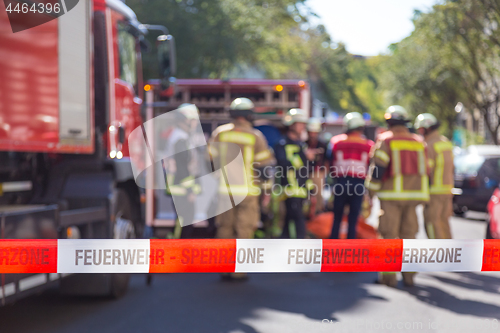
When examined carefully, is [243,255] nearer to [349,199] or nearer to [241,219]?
[241,219]

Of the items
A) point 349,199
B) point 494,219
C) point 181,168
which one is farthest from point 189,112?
point 494,219

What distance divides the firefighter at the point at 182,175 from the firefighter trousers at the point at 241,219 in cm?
54

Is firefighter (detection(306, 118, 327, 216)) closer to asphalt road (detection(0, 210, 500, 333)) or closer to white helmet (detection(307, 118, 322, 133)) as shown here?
white helmet (detection(307, 118, 322, 133))

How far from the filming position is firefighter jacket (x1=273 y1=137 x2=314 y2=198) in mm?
8273

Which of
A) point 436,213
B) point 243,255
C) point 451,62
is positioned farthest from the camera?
point 451,62

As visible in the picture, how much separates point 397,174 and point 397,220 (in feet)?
1.67

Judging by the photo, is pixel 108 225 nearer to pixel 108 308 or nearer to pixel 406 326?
pixel 108 308

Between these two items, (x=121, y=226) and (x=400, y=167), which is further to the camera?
(x=400, y=167)

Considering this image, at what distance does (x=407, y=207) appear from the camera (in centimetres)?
769

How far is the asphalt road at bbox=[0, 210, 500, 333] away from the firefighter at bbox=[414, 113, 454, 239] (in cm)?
70

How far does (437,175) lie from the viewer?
8.23 meters

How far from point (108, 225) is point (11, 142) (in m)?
1.33

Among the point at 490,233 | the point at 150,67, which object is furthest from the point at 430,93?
the point at 490,233

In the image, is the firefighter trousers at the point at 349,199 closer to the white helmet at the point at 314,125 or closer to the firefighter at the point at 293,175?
the firefighter at the point at 293,175
